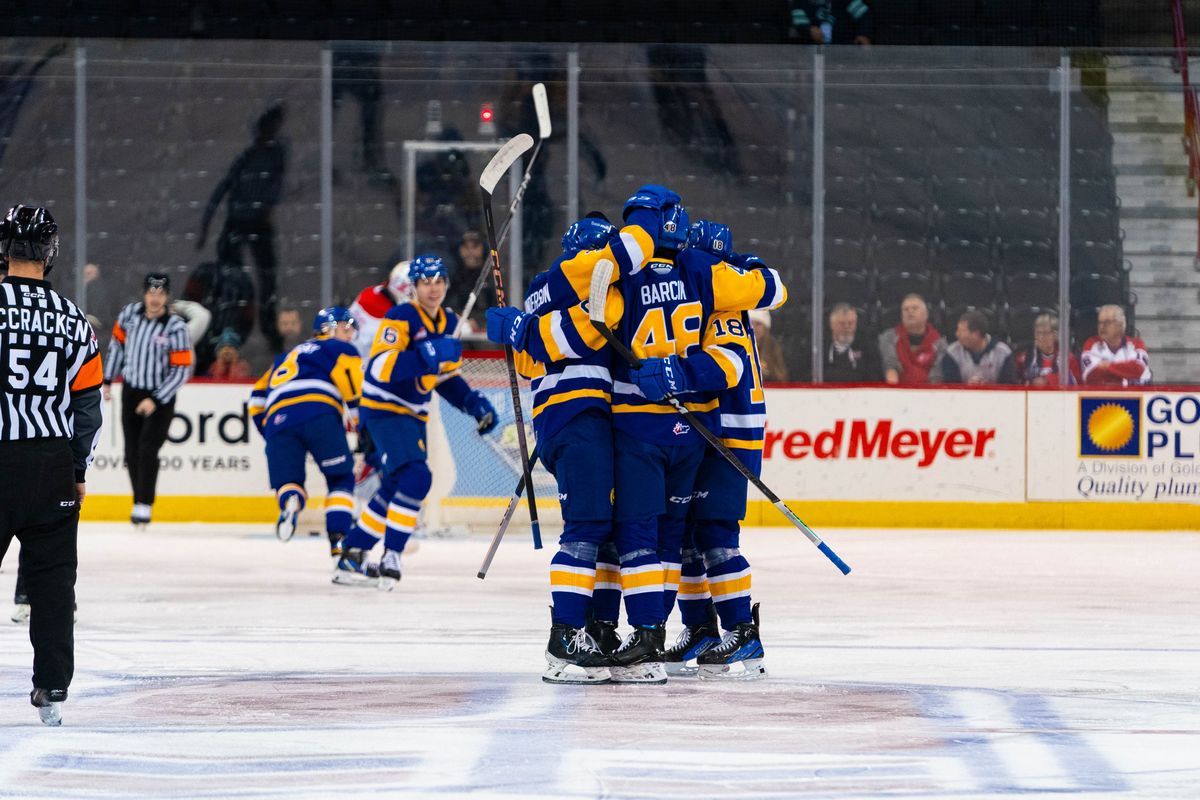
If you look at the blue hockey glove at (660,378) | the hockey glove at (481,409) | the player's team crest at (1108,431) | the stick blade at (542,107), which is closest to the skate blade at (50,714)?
the blue hockey glove at (660,378)

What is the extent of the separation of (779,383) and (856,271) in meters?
0.92

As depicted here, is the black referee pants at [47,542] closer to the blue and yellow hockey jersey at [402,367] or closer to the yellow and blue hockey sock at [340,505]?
the blue and yellow hockey jersey at [402,367]

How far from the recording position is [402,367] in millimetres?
8344

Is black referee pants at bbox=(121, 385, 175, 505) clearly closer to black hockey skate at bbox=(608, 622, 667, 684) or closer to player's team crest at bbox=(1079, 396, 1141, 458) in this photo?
player's team crest at bbox=(1079, 396, 1141, 458)

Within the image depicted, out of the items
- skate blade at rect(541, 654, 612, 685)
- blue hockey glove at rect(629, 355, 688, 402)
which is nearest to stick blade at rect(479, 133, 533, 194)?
blue hockey glove at rect(629, 355, 688, 402)

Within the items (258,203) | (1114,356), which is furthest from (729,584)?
(258,203)

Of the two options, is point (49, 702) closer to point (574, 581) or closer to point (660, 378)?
point (574, 581)

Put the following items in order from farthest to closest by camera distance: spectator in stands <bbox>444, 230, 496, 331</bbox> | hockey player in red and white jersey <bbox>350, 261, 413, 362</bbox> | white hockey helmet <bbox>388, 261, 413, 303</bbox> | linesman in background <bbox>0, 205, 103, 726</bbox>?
spectator in stands <bbox>444, 230, 496, 331</bbox>
hockey player in red and white jersey <bbox>350, 261, 413, 362</bbox>
white hockey helmet <bbox>388, 261, 413, 303</bbox>
linesman in background <bbox>0, 205, 103, 726</bbox>

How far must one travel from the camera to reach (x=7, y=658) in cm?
600

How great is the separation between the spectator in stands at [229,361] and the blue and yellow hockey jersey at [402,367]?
13.8 ft

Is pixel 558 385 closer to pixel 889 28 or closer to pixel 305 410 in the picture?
pixel 305 410

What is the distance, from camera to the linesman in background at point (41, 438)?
4.56 metres

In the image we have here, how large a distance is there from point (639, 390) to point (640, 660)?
741 mm

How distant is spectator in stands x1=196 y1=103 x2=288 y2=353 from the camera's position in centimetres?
1288
